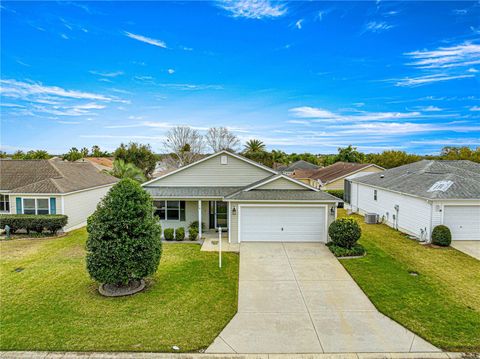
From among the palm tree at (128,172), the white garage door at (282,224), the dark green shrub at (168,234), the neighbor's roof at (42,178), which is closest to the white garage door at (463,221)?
the white garage door at (282,224)

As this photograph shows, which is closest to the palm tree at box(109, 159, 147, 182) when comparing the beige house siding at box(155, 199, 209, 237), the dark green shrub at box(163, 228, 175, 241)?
the beige house siding at box(155, 199, 209, 237)

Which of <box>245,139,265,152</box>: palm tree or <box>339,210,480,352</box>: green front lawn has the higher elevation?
<box>245,139,265,152</box>: palm tree

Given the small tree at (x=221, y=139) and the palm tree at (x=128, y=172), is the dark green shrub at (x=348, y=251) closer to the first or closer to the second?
the palm tree at (x=128, y=172)

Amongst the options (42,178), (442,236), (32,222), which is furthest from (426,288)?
(42,178)

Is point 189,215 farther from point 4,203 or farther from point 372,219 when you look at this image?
point 4,203

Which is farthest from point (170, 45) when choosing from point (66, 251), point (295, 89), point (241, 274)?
point (241, 274)

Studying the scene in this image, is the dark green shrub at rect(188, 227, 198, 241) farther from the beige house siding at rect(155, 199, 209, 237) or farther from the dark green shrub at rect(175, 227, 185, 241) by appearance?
the beige house siding at rect(155, 199, 209, 237)

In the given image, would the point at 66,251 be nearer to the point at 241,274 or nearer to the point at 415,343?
the point at 241,274
